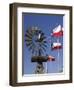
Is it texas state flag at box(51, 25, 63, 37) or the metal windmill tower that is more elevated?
texas state flag at box(51, 25, 63, 37)

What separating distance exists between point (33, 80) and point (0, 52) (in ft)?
0.85

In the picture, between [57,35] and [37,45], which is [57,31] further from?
[37,45]

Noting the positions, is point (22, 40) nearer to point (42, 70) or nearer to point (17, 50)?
point (17, 50)

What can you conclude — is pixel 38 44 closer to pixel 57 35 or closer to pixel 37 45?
pixel 37 45

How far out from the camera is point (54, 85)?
70.2 inches

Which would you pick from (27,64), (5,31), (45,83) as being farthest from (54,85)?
(5,31)

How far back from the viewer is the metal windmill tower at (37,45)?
1695 millimetres

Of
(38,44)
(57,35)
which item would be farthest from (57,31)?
(38,44)

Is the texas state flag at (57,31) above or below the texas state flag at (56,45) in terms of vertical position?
above

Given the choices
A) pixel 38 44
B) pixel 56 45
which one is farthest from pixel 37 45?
pixel 56 45

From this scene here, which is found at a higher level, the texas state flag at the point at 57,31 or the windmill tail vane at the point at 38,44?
the texas state flag at the point at 57,31

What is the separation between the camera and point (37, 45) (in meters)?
1.71

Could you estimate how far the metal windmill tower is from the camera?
1695 mm

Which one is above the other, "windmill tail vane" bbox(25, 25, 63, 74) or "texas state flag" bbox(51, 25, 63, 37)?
"texas state flag" bbox(51, 25, 63, 37)
